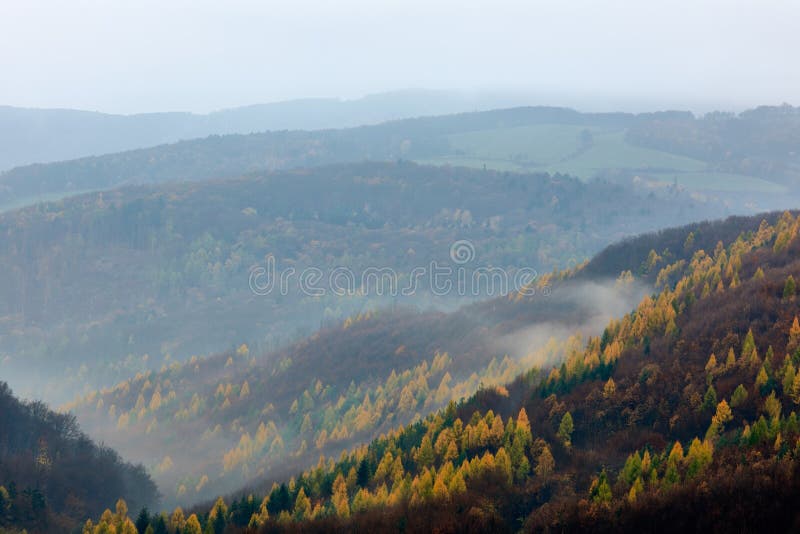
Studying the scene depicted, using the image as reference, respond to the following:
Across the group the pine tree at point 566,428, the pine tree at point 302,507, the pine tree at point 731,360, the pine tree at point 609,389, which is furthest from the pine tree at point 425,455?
the pine tree at point 731,360

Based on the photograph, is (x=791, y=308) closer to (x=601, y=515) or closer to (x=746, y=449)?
(x=746, y=449)

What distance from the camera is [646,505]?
292 ft

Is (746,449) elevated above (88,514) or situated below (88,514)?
above

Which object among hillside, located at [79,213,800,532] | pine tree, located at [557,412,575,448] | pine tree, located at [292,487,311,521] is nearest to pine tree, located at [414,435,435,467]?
hillside, located at [79,213,800,532]

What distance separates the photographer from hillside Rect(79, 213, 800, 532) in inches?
3516

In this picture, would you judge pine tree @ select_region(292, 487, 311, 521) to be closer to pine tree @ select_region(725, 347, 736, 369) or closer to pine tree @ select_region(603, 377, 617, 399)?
pine tree @ select_region(603, 377, 617, 399)

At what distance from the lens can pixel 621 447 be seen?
12112 centimetres

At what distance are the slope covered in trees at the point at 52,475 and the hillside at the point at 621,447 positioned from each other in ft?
64.9

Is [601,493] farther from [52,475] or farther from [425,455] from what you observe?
[52,475]

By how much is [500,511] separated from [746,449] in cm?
2809

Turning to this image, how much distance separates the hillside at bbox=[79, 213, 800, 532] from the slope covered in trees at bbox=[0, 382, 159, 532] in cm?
1977

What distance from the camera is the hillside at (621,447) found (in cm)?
8931

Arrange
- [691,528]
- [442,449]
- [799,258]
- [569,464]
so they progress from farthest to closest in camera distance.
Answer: [799,258]
[442,449]
[569,464]
[691,528]

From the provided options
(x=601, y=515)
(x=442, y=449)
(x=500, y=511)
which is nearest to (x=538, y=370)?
(x=442, y=449)
